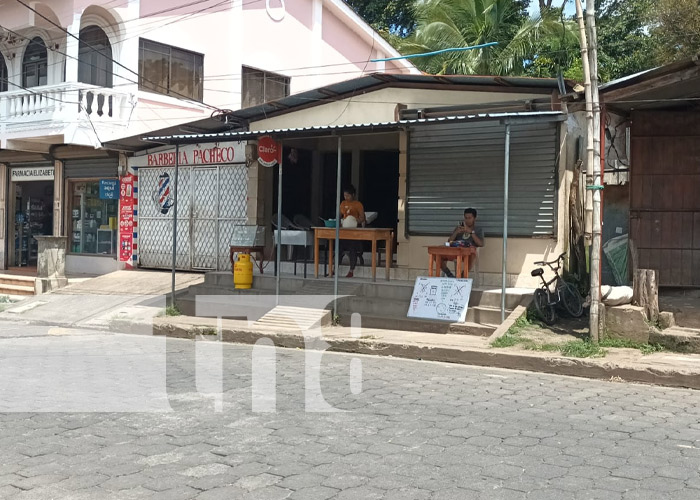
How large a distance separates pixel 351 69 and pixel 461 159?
12.1 meters

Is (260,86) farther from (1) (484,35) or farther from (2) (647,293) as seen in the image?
(2) (647,293)

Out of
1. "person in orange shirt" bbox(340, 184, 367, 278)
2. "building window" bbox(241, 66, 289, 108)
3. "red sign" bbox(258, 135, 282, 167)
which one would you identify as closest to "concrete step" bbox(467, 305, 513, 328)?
"person in orange shirt" bbox(340, 184, 367, 278)

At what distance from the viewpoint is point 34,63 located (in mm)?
18094

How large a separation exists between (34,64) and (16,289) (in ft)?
19.3

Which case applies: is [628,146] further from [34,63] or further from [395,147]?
[34,63]

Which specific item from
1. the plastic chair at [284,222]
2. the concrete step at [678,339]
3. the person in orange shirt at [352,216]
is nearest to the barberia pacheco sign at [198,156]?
the plastic chair at [284,222]

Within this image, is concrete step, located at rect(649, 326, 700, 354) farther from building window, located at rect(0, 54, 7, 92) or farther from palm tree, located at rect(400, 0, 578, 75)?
building window, located at rect(0, 54, 7, 92)

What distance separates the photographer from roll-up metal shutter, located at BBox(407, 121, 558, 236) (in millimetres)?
10891

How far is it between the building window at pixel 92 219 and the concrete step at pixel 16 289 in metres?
1.92

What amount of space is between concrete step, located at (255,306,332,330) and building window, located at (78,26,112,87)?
29.4 ft

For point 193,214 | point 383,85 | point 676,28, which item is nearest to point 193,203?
point 193,214

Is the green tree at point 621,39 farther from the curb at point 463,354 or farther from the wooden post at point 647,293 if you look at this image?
the curb at point 463,354

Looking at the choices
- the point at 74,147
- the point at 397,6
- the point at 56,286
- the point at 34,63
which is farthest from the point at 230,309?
the point at 397,6

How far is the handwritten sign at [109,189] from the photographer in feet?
56.6
